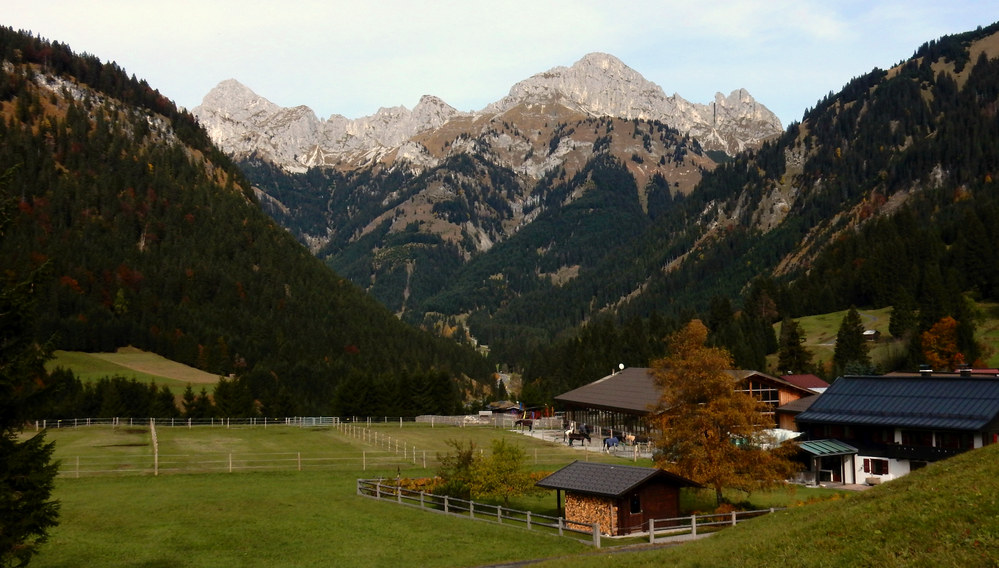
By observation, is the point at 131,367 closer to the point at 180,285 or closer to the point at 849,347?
the point at 180,285

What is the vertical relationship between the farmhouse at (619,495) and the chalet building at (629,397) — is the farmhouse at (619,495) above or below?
below

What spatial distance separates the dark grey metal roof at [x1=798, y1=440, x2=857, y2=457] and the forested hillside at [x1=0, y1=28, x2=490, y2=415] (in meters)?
65.2

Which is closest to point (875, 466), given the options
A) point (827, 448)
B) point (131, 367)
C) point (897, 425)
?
point (897, 425)

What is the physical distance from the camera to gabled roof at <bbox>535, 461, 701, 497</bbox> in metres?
36.6

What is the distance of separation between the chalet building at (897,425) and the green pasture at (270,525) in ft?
30.3

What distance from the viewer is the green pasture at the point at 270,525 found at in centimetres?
3102

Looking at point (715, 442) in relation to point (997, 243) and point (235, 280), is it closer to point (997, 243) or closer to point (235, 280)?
point (997, 243)

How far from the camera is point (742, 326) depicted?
140750 millimetres

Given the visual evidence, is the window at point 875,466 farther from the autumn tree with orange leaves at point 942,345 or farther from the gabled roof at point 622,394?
the autumn tree with orange leaves at point 942,345

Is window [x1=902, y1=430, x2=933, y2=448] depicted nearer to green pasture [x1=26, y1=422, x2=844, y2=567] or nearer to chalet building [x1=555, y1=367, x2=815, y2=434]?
green pasture [x1=26, y1=422, x2=844, y2=567]

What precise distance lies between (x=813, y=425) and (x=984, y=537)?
163 ft

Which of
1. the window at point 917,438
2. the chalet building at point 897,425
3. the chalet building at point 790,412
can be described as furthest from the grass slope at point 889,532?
the chalet building at point 790,412

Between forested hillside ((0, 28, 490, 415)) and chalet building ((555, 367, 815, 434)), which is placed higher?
forested hillside ((0, 28, 490, 415))

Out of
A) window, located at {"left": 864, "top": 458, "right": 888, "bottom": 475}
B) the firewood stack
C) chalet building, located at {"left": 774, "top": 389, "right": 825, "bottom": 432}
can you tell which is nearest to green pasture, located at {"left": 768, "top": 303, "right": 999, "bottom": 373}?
chalet building, located at {"left": 774, "top": 389, "right": 825, "bottom": 432}
